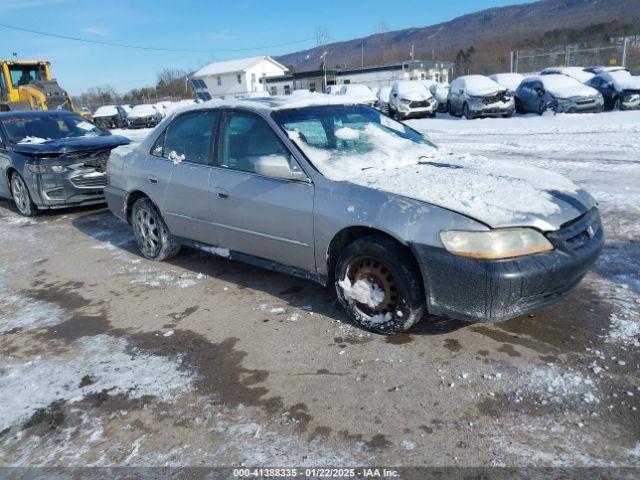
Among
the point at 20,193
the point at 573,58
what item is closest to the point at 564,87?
the point at 20,193

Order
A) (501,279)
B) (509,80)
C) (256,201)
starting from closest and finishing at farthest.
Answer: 1. (501,279)
2. (256,201)
3. (509,80)

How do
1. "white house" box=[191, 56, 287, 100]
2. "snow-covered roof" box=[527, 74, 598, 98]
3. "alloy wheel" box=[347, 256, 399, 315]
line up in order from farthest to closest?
1. "white house" box=[191, 56, 287, 100]
2. "snow-covered roof" box=[527, 74, 598, 98]
3. "alloy wheel" box=[347, 256, 399, 315]

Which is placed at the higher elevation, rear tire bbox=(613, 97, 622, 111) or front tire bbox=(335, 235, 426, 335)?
rear tire bbox=(613, 97, 622, 111)

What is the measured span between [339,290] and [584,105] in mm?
15811

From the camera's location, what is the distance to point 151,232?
5.50 m

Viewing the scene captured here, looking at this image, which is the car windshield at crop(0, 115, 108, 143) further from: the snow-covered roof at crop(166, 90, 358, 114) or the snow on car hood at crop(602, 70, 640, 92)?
the snow on car hood at crop(602, 70, 640, 92)

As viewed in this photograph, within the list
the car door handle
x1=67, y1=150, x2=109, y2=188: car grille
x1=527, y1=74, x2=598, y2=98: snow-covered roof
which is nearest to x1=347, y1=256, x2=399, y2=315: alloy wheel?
the car door handle

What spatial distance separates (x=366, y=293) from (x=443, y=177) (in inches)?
38.9

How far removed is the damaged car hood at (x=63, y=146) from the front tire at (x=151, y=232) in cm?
272

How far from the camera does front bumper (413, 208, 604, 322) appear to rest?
2.97m

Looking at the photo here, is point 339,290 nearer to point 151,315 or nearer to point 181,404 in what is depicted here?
point 181,404

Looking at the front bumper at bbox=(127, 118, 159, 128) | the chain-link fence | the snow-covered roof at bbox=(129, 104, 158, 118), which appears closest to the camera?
the snow-covered roof at bbox=(129, 104, 158, 118)

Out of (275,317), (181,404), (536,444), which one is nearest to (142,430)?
(181,404)

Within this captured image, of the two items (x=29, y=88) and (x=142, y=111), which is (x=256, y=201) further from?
(x=142, y=111)
